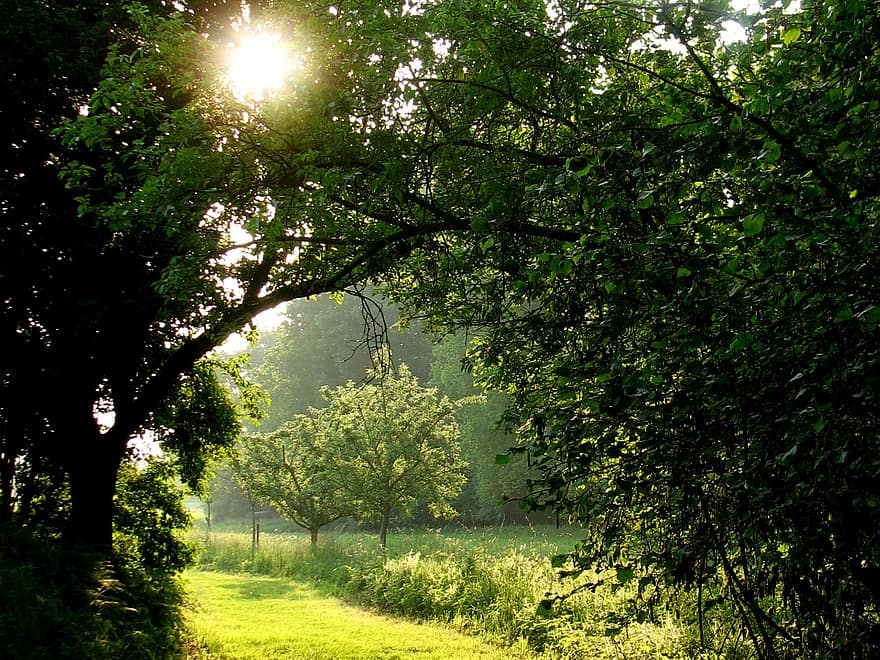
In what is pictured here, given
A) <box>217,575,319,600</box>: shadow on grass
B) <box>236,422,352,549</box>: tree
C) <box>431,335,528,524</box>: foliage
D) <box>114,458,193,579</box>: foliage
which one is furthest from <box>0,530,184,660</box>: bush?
<box>431,335,528,524</box>: foliage

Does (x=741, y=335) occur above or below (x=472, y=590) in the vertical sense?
above

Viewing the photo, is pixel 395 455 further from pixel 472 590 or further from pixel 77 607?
pixel 77 607

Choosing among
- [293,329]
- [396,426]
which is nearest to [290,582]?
[396,426]

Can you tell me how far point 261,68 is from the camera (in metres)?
4.77

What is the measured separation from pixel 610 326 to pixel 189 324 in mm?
7512

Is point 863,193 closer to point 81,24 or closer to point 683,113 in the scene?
point 683,113

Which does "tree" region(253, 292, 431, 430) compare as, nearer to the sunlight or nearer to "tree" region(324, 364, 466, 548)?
Result: "tree" region(324, 364, 466, 548)

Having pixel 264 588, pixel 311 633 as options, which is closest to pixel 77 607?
pixel 311 633

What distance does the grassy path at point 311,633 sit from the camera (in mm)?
9188

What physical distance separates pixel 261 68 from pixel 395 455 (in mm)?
16771

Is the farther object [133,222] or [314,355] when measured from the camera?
[314,355]

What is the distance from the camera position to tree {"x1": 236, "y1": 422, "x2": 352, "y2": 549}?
864 inches

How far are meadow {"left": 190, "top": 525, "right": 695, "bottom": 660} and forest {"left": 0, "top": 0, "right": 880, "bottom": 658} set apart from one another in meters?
0.17

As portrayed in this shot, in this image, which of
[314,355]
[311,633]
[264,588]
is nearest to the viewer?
[311,633]
